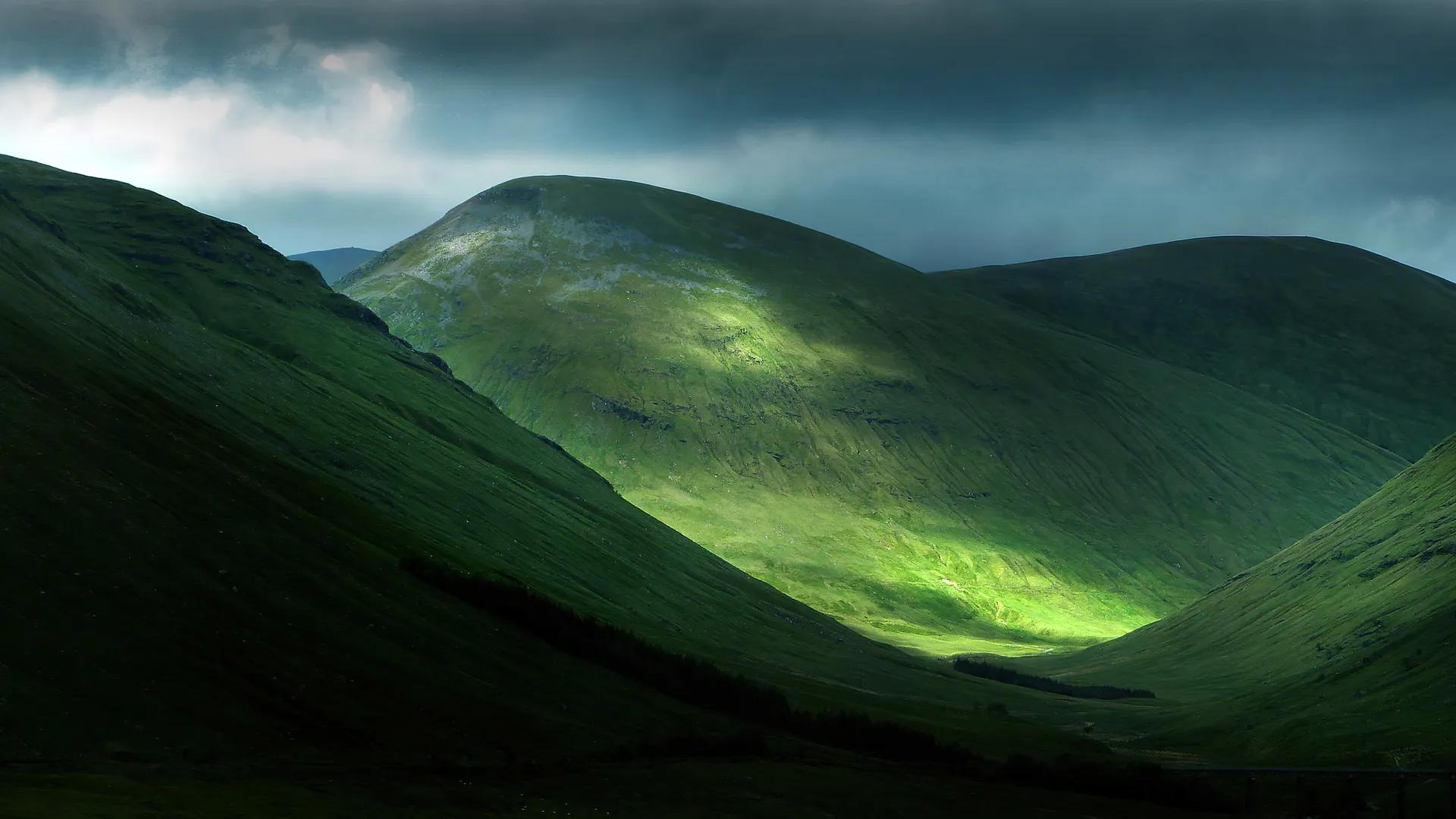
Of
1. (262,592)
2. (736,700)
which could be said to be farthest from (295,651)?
(736,700)

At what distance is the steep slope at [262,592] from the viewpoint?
279 feet

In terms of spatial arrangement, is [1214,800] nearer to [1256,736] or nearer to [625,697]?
[1256,736]

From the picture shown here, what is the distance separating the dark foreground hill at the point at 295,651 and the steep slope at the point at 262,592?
1.01 feet

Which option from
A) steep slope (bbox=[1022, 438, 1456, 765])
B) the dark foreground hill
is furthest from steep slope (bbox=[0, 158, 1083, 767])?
steep slope (bbox=[1022, 438, 1456, 765])

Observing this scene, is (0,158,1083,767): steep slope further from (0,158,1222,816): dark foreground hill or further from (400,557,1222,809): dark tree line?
(400,557,1222,809): dark tree line

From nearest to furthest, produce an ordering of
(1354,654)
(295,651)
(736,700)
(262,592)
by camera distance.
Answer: (295,651), (262,592), (736,700), (1354,654)

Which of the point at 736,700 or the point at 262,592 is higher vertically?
the point at 262,592

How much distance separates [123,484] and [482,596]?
114 ft

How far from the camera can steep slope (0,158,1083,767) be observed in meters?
85.1

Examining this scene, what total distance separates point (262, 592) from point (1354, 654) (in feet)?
372

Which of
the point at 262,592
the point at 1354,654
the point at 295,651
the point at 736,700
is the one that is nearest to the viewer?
the point at 295,651

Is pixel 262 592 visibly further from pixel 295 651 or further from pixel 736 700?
pixel 736 700

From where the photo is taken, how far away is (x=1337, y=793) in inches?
3925

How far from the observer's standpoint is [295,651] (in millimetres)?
97375
